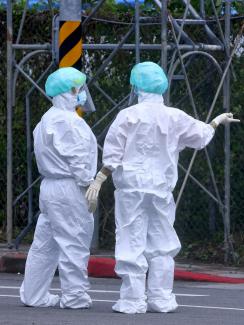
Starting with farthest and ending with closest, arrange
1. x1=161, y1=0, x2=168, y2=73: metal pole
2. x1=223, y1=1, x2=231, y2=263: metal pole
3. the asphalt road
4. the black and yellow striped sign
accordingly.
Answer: x1=223, y1=1, x2=231, y2=263: metal pole → the black and yellow striped sign → x1=161, y1=0, x2=168, y2=73: metal pole → the asphalt road

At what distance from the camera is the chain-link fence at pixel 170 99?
1328 cm

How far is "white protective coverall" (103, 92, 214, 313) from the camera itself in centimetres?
943

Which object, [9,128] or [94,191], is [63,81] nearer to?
[94,191]

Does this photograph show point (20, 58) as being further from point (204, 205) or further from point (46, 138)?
point (46, 138)

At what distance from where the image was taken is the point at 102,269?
1252 cm

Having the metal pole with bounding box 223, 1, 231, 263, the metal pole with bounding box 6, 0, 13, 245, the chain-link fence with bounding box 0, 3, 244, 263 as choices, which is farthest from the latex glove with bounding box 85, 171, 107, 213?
the metal pole with bounding box 6, 0, 13, 245

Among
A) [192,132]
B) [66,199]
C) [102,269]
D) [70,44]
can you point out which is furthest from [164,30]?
[66,199]

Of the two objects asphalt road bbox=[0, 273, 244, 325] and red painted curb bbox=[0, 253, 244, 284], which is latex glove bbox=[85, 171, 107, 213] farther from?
red painted curb bbox=[0, 253, 244, 284]

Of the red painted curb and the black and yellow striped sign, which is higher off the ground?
the black and yellow striped sign

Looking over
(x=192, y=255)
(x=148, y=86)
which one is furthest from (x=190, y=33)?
(x=148, y=86)

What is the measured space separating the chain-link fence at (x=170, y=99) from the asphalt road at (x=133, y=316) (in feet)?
6.28

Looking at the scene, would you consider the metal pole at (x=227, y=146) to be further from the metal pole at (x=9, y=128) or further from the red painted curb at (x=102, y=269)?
the metal pole at (x=9, y=128)

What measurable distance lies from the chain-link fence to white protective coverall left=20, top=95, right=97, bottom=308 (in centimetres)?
322

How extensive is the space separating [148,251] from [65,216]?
676mm
